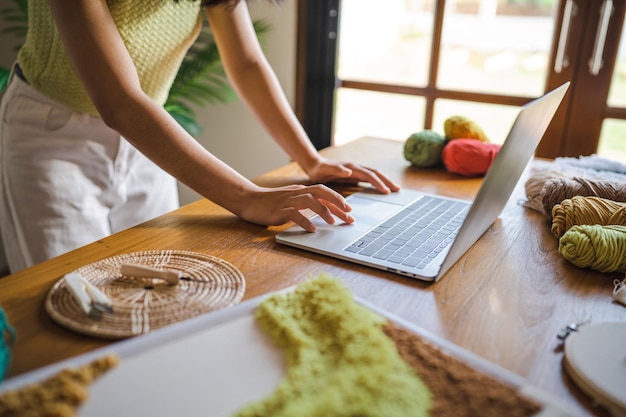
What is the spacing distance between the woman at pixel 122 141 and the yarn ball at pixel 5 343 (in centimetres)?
35

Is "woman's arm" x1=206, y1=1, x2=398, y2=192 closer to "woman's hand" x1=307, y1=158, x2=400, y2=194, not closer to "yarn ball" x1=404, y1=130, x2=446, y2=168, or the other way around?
"woman's hand" x1=307, y1=158, x2=400, y2=194

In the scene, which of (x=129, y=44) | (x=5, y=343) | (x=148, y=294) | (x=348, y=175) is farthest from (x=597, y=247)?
(x=129, y=44)

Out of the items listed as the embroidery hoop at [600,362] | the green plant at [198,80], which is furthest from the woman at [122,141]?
the green plant at [198,80]

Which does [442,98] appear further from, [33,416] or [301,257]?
[33,416]

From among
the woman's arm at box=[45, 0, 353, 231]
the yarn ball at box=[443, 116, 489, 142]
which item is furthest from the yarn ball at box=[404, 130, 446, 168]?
the woman's arm at box=[45, 0, 353, 231]

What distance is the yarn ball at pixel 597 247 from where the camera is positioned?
2.30 feet

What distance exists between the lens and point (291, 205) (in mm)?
819

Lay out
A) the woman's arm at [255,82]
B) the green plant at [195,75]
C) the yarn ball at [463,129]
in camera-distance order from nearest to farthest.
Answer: the woman's arm at [255,82], the yarn ball at [463,129], the green plant at [195,75]

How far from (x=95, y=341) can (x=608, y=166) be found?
1025 mm

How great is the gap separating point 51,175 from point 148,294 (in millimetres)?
556

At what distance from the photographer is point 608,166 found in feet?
3.59

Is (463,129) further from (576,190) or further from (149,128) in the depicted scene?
(149,128)

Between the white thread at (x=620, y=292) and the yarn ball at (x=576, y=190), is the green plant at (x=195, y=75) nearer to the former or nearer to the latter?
the yarn ball at (x=576, y=190)

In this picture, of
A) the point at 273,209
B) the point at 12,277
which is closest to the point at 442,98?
the point at 273,209
